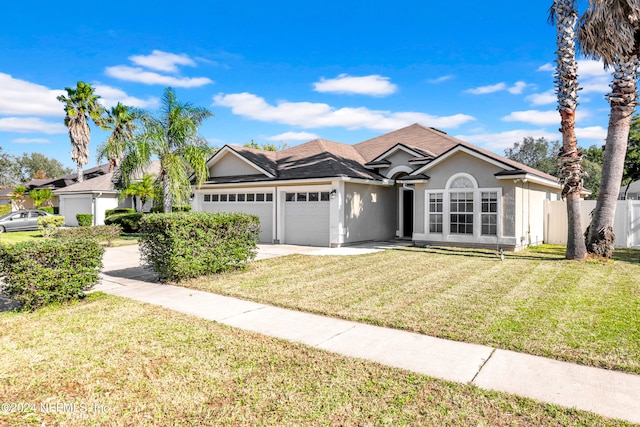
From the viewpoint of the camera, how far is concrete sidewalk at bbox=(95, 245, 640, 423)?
3645mm

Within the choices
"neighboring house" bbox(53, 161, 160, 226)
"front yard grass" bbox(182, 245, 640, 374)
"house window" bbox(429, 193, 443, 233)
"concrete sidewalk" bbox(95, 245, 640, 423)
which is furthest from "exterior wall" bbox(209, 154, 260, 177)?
"concrete sidewalk" bbox(95, 245, 640, 423)

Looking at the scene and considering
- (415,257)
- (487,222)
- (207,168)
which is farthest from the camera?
(207,168)

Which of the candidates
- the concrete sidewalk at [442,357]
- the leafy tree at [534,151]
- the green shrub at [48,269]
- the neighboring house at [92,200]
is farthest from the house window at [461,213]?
the leafy tree at [534,151]

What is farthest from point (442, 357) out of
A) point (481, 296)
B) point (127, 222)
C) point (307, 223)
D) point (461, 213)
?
point (127, 222)

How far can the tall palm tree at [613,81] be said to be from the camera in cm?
1115

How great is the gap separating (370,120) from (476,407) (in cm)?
5749

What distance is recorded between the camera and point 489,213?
14320 millimetres

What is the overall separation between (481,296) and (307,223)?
9894mm

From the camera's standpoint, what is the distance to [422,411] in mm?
3354

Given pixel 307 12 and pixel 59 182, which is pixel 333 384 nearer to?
pixel 307 12

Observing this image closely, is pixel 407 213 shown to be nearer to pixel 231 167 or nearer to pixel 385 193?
pixel 385 193

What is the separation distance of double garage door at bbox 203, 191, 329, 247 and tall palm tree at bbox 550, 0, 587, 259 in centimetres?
847

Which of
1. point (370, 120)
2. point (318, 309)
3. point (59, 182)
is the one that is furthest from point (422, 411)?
point (370, 120)

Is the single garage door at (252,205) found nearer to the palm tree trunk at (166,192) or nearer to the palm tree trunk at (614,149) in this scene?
the palm tree trunk at (166,192)
